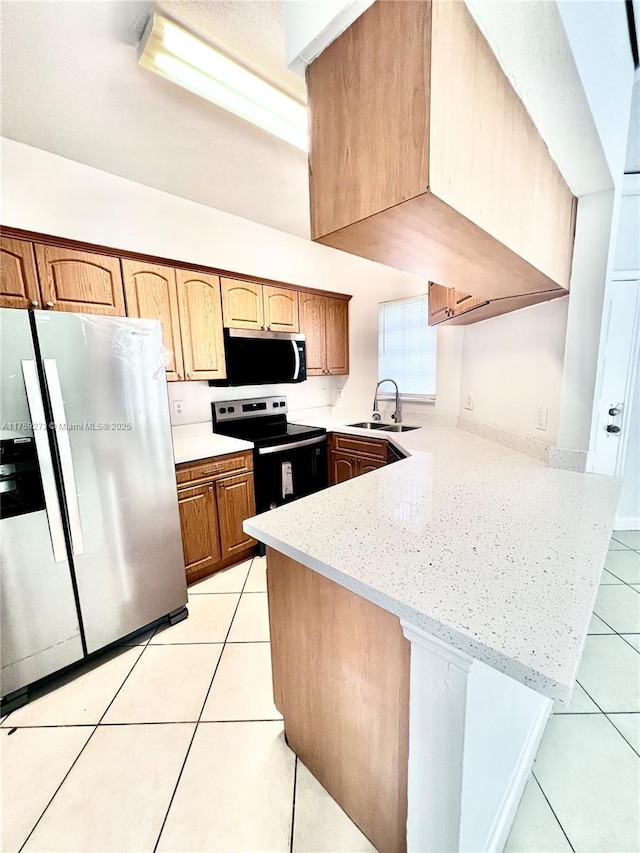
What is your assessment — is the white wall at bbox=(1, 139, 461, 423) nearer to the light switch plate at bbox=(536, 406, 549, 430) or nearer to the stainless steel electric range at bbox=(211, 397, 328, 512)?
the stainless steel electric range at bbox=(211, 397, 328, 512)

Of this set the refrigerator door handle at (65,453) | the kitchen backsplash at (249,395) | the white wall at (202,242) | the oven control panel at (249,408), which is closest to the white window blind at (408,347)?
the white wall at (202,242)

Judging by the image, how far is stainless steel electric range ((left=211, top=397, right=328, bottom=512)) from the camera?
258 cm

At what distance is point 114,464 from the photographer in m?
1.65

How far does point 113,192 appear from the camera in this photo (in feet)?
7.21

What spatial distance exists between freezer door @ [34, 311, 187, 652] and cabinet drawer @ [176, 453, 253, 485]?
26cm

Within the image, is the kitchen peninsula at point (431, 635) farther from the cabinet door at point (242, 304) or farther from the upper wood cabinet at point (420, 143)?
the cabinet door at point (242, 304)

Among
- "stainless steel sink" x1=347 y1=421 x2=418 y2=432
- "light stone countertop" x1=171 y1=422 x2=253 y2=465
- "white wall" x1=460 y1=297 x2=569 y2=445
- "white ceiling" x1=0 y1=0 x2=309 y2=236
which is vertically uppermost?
"white ceiling" x1=0 y1=0 x2=309 y2=236

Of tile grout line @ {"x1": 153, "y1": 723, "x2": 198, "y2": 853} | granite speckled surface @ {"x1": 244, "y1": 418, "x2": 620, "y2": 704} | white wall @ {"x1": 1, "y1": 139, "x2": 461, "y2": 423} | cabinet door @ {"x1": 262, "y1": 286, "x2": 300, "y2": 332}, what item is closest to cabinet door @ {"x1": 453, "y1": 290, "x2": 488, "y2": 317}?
granite speckled surface @ {"x1": 244, "y1": 418, "x2": 620, "y2": 704}

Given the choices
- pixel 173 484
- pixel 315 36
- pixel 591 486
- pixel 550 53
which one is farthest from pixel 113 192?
pixel 591 486

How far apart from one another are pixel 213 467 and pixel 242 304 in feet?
4.38

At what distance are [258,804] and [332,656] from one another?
0.64 meters

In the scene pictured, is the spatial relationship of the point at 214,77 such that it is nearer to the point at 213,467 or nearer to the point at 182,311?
the point at 182,311

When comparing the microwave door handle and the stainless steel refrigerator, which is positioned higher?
the microwave door handle

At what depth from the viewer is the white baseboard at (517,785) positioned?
0.91 m
